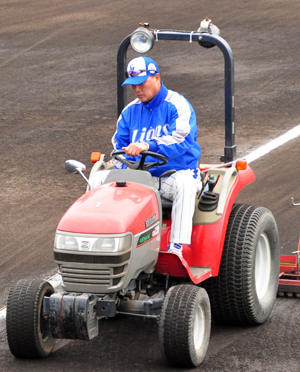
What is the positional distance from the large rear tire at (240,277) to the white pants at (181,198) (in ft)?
1.54

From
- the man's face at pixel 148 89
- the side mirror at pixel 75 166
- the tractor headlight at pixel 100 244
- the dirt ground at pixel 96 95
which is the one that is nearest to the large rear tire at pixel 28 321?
the dirt ground at pixel 96 95

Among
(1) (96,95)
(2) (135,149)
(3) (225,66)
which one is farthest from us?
(1) (96,95)

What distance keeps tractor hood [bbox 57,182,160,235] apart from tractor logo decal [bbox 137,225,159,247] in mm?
47

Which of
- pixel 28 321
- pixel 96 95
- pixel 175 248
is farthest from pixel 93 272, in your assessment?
pixel 96 95

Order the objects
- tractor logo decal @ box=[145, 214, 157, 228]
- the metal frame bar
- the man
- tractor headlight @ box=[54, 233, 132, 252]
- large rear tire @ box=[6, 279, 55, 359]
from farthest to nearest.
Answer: the metal frame bar
the man
tractor logo decal @ box=[145, 214, 157, 228]
large rear tire @ box=[6, 279, 55, 359]
tractor headlight @ box=[54, 233, 132, 252]

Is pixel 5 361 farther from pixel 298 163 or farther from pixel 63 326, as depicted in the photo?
pixel 298 163

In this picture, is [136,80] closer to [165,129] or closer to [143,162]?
[165,129]

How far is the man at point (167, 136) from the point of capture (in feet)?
17.8

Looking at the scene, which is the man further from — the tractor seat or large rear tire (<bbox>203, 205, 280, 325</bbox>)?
large rear tire (<bbox>203, 205, 280, 325</bbox>)

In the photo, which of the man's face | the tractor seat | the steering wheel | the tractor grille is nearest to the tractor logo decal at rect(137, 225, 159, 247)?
the tractor grille

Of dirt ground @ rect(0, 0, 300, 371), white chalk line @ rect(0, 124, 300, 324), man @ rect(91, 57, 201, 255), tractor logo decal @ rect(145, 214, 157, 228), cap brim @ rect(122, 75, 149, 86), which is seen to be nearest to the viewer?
tractor logo decal @ rect(145, 214, 157, 228)

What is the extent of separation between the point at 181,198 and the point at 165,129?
0.58m

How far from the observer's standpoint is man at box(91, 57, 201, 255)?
5426 mm

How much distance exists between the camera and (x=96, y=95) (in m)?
13.7
